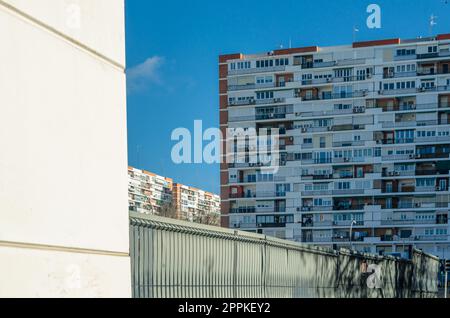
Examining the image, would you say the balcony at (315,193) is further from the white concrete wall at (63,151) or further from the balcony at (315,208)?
the white concrete wall at (63,151)

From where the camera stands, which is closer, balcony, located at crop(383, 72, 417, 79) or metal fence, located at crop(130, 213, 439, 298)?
metal fence, located at crop(130, 213, 439, 298)

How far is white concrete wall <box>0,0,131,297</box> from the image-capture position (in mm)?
2205

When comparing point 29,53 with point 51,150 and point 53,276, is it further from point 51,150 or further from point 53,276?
point 53,276

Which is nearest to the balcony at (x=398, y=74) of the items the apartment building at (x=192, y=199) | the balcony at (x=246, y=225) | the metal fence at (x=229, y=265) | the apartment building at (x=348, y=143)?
the apartment building at (x=348, y=143)

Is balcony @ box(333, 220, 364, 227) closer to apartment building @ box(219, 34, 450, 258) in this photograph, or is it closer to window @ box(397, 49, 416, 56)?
apartment building @ box(219, 34, 450, 258)

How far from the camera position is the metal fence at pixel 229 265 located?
6.03 m

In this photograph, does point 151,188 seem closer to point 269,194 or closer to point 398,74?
point 269,194

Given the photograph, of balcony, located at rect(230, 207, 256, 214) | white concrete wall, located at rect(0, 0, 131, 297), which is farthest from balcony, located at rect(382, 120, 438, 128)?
white concrete wall, located at rect(0, 0, 131, 297)

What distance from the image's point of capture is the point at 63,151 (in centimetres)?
249

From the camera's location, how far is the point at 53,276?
2.38 metres

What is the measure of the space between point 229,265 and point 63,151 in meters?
5.76

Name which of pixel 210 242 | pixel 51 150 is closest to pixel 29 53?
pixel 51 150

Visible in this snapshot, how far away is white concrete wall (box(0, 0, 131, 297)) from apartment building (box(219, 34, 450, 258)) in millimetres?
81426
